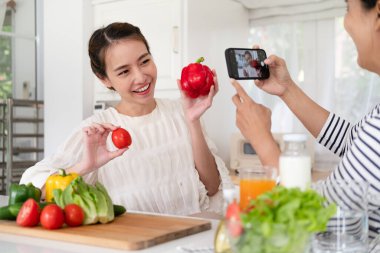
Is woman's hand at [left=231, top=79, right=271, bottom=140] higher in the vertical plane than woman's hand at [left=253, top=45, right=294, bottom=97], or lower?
lower

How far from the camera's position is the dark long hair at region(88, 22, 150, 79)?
2088mm

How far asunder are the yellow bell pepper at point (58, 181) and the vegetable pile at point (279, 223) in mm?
943

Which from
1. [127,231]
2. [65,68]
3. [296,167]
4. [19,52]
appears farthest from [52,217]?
[19,52]

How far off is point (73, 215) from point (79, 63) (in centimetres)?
244

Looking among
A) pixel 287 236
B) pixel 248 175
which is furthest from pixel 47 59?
pixel 287 236

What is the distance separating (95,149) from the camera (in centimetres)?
188

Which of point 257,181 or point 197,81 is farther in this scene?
point 197,81

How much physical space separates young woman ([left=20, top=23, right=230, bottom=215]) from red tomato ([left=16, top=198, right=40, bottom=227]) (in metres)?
0.47

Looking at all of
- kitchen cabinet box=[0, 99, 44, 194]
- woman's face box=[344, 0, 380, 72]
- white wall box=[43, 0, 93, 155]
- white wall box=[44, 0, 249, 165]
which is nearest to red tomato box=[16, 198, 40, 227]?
woman's face box=[344, 0, 380, 72]

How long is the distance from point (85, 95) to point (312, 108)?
230 centimetres

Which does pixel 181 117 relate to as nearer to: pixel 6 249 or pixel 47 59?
pixel 6 249

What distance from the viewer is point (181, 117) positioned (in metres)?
2.28

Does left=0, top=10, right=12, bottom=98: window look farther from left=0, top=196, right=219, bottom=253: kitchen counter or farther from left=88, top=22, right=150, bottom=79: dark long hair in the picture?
left=0, top=196, right=219, bottom=253: kitchen counter

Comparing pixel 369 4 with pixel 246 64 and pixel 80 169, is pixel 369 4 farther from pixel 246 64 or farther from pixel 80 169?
pixel 80 169
